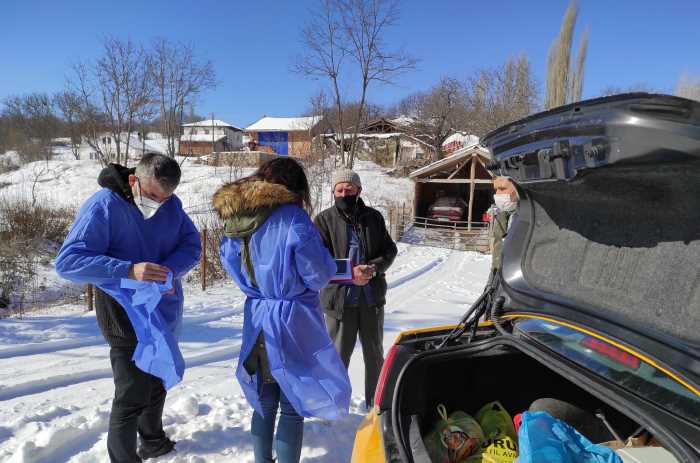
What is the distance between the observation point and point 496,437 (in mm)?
1709

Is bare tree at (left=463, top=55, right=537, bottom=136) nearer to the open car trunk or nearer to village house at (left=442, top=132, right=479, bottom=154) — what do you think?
village house at (left=442, top=132, right=479, bottom=154)

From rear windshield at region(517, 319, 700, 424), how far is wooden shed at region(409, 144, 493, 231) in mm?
14067

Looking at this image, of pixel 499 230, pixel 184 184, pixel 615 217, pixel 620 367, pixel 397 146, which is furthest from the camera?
pixel 397 146

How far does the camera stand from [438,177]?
18.8 meters

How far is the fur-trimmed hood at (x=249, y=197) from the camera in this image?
1.99 meters

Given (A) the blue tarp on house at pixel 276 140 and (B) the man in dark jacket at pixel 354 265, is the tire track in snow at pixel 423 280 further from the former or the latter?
(A) the blue tarp on house at pixel 276 140

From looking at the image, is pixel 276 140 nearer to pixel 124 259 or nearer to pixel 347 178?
pixel 347 178

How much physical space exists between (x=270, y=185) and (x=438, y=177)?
17.5 metres

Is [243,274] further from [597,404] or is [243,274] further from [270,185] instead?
[597,404]

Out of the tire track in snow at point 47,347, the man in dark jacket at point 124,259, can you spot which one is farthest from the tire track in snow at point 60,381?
the man in dark jacket at point 124,259

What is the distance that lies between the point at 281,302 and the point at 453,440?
3.18ft

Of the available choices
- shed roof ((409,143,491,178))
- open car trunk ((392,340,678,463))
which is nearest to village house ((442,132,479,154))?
shed roof ((409,143,491,178))

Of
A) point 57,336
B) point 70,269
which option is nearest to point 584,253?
point 70,269

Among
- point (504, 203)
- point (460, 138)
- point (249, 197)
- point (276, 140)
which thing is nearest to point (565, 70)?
point (460, 138)
